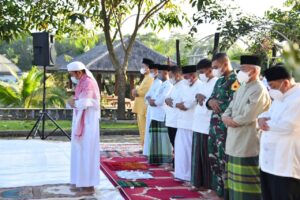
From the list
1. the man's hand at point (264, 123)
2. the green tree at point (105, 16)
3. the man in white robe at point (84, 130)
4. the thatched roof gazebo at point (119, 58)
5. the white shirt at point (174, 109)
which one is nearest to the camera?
the man's hand at point (264, 123)

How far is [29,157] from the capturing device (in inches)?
261

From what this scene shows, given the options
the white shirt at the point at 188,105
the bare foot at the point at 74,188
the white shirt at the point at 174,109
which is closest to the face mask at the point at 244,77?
the white shirt at the point at 188,105

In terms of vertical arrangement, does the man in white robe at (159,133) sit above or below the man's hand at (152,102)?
below

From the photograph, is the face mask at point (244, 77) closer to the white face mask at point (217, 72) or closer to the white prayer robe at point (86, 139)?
the white face mask at point (217, 72)

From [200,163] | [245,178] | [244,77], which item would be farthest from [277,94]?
[200,163]

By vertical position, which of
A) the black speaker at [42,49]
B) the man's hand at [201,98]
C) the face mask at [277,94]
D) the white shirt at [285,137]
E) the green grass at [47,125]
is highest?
the black speaker at [42,49]

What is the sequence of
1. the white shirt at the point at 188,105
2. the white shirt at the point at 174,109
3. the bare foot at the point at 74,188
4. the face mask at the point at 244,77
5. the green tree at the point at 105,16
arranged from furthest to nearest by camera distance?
the green tree at the point at 105,16 < the white shirt at the point at 174,109 < the white shirt at the point at 188,105 < the bare foot at the point at 74,188 < the face mask at the point at 244,77

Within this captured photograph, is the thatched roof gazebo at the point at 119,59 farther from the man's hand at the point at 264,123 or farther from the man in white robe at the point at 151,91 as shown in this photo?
the man's hand at the point at 264,123

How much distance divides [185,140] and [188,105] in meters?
0.42

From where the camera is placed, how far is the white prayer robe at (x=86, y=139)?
4.63 m

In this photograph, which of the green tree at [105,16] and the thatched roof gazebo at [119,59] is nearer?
the green tree at [105,16]

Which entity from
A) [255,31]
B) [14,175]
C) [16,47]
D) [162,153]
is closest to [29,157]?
[14,175]

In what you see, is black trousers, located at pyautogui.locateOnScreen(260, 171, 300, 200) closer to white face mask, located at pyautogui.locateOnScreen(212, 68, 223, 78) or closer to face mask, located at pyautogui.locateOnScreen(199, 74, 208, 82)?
white face mask, located at pyautogui.locateOnScreen(212, 68, 223, 78)

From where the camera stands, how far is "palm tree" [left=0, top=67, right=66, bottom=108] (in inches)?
556
